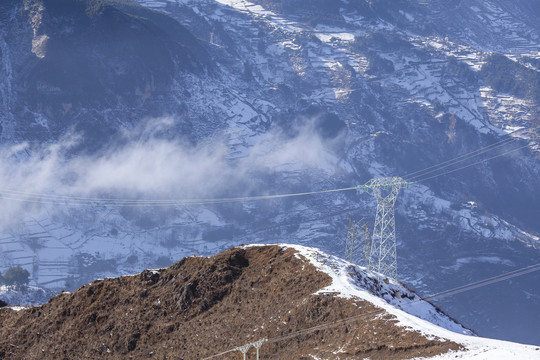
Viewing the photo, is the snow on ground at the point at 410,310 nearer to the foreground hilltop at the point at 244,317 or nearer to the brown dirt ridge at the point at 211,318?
the foreground hilltop at the point at 244,317

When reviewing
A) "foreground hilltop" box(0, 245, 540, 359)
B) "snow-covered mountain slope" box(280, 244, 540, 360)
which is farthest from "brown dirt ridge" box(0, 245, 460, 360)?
"snow-covered mountain slope" box(280, 244, 540, 360)

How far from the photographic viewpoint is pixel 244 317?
93000 mm

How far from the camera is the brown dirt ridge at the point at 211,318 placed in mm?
83875

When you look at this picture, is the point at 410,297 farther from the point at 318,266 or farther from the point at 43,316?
the point at 43,316

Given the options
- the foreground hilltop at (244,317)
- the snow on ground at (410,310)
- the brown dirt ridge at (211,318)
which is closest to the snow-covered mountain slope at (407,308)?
the snow on ground at (410,310)

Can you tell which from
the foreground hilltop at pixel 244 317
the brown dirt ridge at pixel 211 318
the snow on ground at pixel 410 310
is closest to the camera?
the snow on ground at pixel 410 310

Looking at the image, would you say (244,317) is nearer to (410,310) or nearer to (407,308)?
(407,308)

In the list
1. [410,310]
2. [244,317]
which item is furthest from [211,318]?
[410,310]

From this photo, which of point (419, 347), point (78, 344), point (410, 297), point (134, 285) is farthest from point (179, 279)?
point (419, 347)

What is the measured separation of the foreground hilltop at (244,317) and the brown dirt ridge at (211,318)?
12cm

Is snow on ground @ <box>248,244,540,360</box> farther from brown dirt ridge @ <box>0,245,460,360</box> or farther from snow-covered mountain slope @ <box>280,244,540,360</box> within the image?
brown dirt ridge @ <box>0,245,460,360</box>

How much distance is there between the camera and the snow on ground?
250 ft

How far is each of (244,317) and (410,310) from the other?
18237mm

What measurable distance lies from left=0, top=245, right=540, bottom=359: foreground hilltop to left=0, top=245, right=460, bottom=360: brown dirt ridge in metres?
0.12
